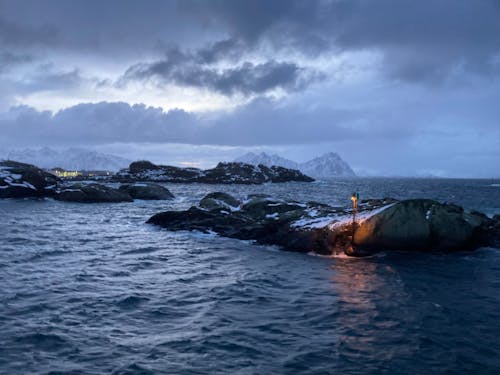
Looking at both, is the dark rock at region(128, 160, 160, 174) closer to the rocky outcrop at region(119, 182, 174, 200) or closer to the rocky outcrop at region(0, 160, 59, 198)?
the rocky outcrop at region(0, 160, 59, 198)

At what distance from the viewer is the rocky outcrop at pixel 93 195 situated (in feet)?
183

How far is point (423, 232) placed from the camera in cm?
2194

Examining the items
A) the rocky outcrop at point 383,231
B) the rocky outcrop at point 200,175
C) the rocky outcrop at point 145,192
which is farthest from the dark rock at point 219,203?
the rocky outcrop at point 200,175

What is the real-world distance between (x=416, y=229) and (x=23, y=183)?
58008 mm

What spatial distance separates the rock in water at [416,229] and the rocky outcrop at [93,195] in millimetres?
43251

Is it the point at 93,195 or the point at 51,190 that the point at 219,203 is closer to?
the point at 93,195

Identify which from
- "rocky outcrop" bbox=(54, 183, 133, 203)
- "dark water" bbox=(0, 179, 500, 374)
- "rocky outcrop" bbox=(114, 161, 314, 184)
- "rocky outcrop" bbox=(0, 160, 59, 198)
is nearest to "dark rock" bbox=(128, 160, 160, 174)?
"rocky outcrop" bbox=(114, 161, 314, 184)

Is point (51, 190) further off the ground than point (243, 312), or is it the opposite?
point (51, 190)

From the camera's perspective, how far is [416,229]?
21.9 m

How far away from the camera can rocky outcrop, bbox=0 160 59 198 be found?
5669 centimetres

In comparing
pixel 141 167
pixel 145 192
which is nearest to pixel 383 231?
pixel 145 192

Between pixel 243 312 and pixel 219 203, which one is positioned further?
pixel 219 203

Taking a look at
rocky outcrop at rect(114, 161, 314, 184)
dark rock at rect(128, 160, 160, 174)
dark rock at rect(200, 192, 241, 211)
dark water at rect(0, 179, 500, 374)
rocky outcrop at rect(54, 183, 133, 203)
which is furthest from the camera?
dark rock at rect(128, 160, 160, 174)

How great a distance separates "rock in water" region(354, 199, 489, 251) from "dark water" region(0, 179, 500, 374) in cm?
87
